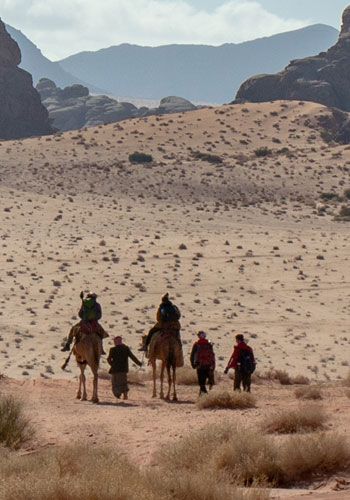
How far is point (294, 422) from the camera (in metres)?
15.7

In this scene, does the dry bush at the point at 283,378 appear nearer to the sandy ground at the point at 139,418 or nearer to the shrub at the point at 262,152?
the sandy ground at the point at 139,418

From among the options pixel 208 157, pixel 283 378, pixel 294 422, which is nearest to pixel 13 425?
pixel 294 422

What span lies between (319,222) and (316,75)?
223 ft

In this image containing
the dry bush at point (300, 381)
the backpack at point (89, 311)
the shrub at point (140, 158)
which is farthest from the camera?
the shrub at point (140, 158)

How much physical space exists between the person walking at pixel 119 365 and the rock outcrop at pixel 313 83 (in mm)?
106670

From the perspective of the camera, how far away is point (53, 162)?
87.2 meters

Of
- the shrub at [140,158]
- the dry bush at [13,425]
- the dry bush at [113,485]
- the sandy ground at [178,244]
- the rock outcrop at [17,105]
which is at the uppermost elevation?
the rock outcrop at [17,105]

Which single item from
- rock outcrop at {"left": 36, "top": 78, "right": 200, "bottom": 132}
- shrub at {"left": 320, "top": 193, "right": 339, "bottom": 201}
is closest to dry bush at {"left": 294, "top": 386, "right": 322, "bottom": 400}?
shrub at {"left": 320, "top": 193, "right": 339, "bottom": 201}

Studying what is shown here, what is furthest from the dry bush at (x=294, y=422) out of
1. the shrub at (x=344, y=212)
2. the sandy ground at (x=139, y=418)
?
the shrub at (x=344, y=212)

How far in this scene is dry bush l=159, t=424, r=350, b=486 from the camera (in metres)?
12.8

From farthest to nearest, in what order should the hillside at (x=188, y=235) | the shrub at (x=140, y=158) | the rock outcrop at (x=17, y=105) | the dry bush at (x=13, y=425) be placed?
the rock outcrop at (x=17, y=105)
the shrub at (x=140, y=158)
the hillside at (x=188, y=235)
the dry bush at (x=13, y=425)

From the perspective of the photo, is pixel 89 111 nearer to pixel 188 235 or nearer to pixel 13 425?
pixel 188 235

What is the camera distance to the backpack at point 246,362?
21594 mm

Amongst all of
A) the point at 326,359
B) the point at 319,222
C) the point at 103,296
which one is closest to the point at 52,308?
the point at 103,296
